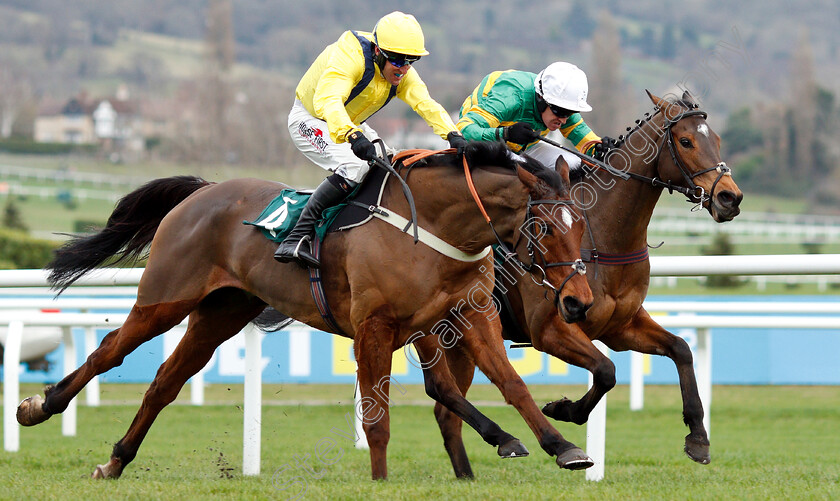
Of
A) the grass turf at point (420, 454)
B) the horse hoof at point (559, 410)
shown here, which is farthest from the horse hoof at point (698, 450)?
the horse hoof at point (559, 410)

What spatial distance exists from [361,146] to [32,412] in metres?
2.04

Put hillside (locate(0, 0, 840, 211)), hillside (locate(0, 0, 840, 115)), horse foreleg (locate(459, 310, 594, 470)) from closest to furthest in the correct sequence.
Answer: horse foreleg (locate(459, 310, 594, 470)), hillside (locate(0, 0, 840, 211)), hillside (locate(0, 0, 840, 115))

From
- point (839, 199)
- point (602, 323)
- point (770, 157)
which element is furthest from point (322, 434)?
point (770, 157)

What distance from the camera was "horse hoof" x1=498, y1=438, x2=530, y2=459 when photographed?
3.96m

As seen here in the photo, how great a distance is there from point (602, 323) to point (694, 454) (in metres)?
0.65

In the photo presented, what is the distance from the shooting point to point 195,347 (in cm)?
492

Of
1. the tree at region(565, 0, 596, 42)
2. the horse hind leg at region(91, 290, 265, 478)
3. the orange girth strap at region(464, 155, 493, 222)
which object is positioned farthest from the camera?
the tree at region(565, 0, 596, 42)

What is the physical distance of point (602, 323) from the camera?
4.39 m

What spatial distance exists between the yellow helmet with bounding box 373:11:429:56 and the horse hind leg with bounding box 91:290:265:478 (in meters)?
1.43

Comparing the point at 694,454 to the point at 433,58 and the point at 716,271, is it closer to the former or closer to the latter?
the point at 716,271

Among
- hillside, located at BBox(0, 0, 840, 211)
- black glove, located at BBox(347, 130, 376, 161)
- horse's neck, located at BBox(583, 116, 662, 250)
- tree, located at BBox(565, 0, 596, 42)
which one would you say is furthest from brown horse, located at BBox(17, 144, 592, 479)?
tree, located at BBox(565, 0, 596, 42)

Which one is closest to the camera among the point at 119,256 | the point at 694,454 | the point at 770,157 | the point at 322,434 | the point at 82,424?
the point at 694,454

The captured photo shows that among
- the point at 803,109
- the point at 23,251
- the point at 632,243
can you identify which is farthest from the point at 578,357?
the point at 803,109

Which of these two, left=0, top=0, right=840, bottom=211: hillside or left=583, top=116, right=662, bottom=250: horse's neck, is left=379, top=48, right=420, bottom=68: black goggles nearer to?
left=583, top=116, right=662, bottom=250: horse's neck
